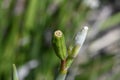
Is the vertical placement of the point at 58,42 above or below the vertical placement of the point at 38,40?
above

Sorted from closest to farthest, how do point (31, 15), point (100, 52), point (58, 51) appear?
point (58, 51) → point (31, 15) → point (100, 52)

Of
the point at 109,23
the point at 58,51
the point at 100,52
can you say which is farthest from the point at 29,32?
the point at 58,51

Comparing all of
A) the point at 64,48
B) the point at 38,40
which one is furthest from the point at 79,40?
the point at 38,40

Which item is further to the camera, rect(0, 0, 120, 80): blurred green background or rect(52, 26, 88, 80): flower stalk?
rect(0, 0, 120, 80): blurred green background

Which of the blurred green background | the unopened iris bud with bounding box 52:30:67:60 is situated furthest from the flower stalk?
the blurred green background

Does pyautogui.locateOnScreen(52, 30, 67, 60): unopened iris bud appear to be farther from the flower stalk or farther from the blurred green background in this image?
the blurred green background

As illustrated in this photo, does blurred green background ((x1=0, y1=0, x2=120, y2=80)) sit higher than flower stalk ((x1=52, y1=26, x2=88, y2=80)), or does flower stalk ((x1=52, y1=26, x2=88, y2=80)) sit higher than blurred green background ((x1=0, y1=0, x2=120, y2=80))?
flower stalk ((x1=52, y1=26, x2=88, y2=80))

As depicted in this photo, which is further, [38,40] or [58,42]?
[38,40]

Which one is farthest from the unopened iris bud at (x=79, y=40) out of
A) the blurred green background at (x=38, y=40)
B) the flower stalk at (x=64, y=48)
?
the blurred green background at (x=38, y=40)

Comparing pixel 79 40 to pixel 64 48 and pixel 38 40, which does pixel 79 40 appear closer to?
pixel 64 48

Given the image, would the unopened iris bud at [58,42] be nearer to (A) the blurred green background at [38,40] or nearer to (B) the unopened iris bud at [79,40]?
(B) the unopened iris bud at [79,40]

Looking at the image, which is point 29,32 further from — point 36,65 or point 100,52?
point 100,52
